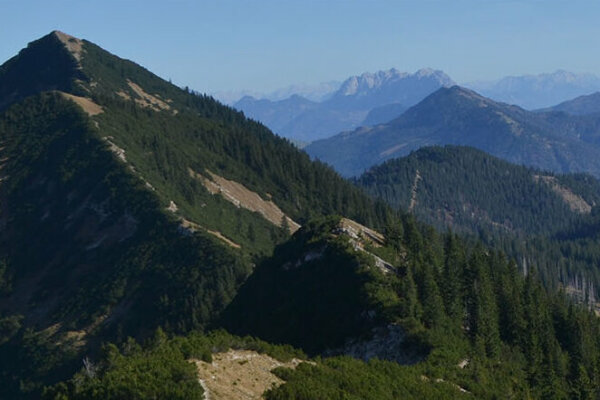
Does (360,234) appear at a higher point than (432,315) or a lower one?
higher

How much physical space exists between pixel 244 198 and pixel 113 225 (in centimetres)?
4639

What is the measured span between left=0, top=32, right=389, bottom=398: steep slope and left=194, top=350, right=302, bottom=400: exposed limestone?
185 feet

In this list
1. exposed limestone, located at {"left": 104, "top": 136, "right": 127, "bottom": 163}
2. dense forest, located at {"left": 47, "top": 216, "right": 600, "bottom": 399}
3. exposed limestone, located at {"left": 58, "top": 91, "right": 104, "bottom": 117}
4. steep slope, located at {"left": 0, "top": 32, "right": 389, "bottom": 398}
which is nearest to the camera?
dense forest, located at {"left": 47, "top": 216, "right": 600, "bottom": 399}

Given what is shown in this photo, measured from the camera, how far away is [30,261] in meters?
139

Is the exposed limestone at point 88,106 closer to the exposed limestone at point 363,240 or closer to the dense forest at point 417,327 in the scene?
the dense forest at point 417,327

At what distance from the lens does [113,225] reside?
139m

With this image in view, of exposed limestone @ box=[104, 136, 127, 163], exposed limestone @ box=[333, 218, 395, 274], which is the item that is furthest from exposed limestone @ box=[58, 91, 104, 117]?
exposed limestone @ box=[333, 218, 395, 274]

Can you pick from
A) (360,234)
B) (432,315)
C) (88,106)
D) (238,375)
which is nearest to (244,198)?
(88,106)

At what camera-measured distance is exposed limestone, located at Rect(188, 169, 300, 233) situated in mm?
169625

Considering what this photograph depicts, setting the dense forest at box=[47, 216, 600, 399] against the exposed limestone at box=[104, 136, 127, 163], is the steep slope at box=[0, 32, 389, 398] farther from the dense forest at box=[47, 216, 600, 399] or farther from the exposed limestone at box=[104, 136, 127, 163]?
the dense forest at box=[47, 216, 600, 399]

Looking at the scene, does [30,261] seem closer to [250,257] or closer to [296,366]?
[250,257]

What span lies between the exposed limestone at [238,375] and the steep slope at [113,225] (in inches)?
2217

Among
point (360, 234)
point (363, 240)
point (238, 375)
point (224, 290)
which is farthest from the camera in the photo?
point (224, 290)

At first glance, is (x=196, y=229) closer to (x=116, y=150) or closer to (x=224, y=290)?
(x=224, y=290)
